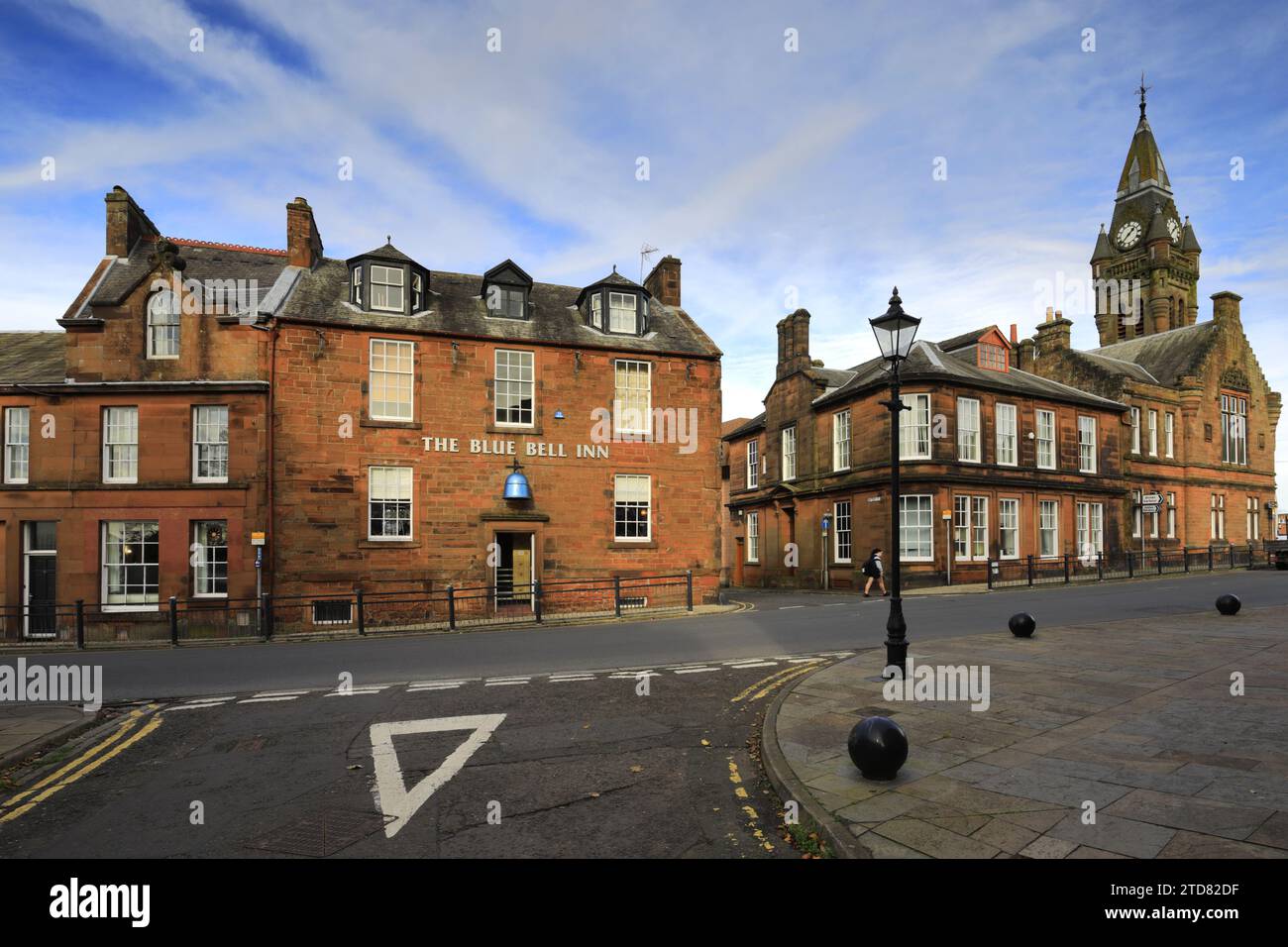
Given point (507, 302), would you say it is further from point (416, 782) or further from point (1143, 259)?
point (1143, 259)

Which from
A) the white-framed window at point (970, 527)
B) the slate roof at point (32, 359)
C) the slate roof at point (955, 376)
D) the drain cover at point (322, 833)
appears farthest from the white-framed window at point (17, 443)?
the white-framed window at point (970, 527)

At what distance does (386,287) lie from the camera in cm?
2219

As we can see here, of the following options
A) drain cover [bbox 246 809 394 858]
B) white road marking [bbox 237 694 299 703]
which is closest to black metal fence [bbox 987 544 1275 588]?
white road marking [bbox 237 694 299 703]

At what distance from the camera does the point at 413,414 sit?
21500 mm

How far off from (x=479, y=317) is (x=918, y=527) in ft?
60.8

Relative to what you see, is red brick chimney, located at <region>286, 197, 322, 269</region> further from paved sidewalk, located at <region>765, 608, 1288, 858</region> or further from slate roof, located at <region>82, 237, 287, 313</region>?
paved sidewalk, located at <region>765, 608, 1288, 858</region>

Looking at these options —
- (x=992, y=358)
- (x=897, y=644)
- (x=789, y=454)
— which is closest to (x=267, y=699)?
(x=897, y=644)

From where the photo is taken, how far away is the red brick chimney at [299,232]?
2242cm

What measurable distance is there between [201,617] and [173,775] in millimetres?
15401

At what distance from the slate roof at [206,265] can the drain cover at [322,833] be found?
2070 cm

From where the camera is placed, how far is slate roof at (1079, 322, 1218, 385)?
130ft

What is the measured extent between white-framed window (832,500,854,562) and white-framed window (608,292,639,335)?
12.5 meters

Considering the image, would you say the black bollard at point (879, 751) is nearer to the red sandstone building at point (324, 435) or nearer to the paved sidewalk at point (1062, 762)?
the paved sidewalk at point (1062, 762)
